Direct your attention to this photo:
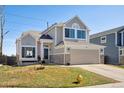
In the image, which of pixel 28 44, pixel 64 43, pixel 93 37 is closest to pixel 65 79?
pixel 64 43

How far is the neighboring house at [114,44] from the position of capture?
30.9m

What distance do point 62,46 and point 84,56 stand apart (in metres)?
2.69

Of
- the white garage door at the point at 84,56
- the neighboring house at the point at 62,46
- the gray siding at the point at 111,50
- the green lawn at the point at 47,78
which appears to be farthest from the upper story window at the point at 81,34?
the green lawn at the point at 47,78

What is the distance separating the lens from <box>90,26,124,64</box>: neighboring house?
101ft

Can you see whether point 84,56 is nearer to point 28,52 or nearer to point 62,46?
point 62,46

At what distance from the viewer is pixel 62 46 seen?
2511cm

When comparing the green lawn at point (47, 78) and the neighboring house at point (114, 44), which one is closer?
the green lawn at point (47, 78)

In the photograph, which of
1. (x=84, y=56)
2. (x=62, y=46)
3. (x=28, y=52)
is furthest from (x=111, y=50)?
(x=28, y=52)

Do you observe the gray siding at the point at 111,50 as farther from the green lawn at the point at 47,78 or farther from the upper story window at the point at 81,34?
the green lawn at the point at 47,78

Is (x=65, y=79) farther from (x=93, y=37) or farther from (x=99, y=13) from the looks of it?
(x=93, y=37)

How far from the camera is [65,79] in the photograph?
15.7 meters

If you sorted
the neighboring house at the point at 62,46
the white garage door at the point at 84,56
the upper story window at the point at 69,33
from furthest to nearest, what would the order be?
the upper story window at the point at 69,33 < the neighboring house at the point at 62,46 < the white garage door at the point at 84,56

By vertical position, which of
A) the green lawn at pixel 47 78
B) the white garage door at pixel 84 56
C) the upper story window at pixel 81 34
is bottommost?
the green lawn at pixel 47 78

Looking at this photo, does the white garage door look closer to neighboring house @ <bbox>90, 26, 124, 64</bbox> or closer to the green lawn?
neighboring house @ <bbox>90, 26, 124, 64</bbox>
